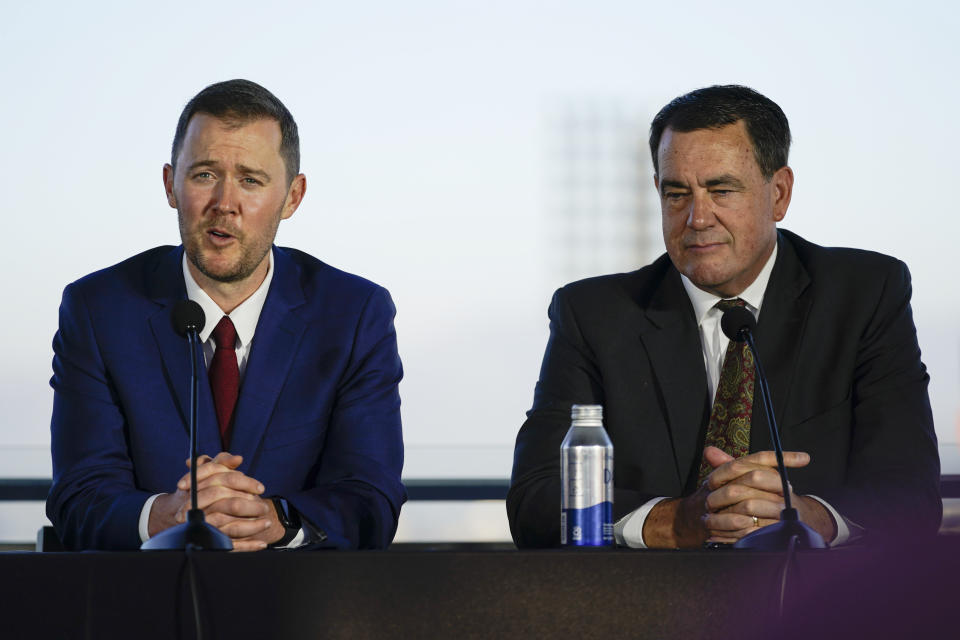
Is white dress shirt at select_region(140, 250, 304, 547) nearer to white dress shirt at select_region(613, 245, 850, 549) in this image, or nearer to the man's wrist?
the man's wrist

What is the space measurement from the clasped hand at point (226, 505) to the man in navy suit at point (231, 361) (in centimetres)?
23

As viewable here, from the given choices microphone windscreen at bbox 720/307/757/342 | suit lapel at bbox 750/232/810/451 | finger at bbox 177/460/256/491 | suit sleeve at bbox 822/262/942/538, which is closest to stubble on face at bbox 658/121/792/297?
suit lapel at bbox 750/232/810/451

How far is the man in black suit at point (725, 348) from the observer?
7.23ft

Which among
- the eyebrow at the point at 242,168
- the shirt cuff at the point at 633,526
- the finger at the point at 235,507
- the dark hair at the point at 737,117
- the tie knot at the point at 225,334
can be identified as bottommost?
the shirt cuff at the point at 633,526

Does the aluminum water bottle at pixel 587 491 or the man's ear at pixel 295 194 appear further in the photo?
the man's ear at pixel 295 194

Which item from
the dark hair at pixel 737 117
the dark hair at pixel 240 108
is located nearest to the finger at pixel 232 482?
the dark hair at pixel 240 108

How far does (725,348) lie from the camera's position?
2342 mm

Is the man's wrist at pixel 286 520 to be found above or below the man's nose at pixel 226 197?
below

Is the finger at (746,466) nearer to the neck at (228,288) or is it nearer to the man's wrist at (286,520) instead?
the man's wrist at (286,520)

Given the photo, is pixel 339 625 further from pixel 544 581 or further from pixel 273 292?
pixel 273 292

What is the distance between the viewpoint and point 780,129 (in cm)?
238

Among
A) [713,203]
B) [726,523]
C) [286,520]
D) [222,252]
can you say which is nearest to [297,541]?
[286,520]

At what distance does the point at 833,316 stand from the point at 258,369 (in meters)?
1.25

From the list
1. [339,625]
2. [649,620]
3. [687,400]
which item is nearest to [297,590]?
[339,625]
